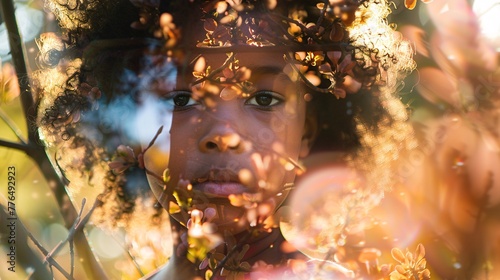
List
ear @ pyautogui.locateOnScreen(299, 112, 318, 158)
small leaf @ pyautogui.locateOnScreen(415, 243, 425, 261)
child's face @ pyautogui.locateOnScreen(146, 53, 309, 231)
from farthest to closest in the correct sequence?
ear @ pyautogui.locateOnScreen(299, 112, 318, 158) < child's face @ pyautogui.locateOnScreen(146, 53, 309, 231) < small leaf @ pyautogui.locateOnScreen(415, 243, 425, 261)

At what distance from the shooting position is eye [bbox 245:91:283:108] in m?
2.46

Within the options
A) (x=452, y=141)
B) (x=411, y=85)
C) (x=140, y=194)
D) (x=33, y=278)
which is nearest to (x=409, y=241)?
(x=452, y=141)

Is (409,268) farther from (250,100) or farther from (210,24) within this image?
(210,24)

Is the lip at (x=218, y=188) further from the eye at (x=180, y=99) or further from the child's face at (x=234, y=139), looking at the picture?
the eye at (x=180, y=99)

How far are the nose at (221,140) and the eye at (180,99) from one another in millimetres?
229

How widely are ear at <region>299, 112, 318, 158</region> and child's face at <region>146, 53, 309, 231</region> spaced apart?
0.20 metres

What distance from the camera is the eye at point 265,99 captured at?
246 cm

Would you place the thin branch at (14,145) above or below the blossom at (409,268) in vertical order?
below

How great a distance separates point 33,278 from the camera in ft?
8.38

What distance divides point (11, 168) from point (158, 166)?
1.07 metres

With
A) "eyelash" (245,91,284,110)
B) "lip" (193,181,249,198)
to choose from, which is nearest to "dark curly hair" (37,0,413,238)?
"eyelash" (245,91,284,110)

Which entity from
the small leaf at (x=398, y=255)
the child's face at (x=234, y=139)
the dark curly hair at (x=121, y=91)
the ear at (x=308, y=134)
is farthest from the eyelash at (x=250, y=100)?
the small leaf at (x=398, y=255)

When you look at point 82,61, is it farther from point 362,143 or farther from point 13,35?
point 362,143

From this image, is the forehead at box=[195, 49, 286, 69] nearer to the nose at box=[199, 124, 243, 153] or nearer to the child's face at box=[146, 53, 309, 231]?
the child's face at box=[146, 53, 309, 231]
